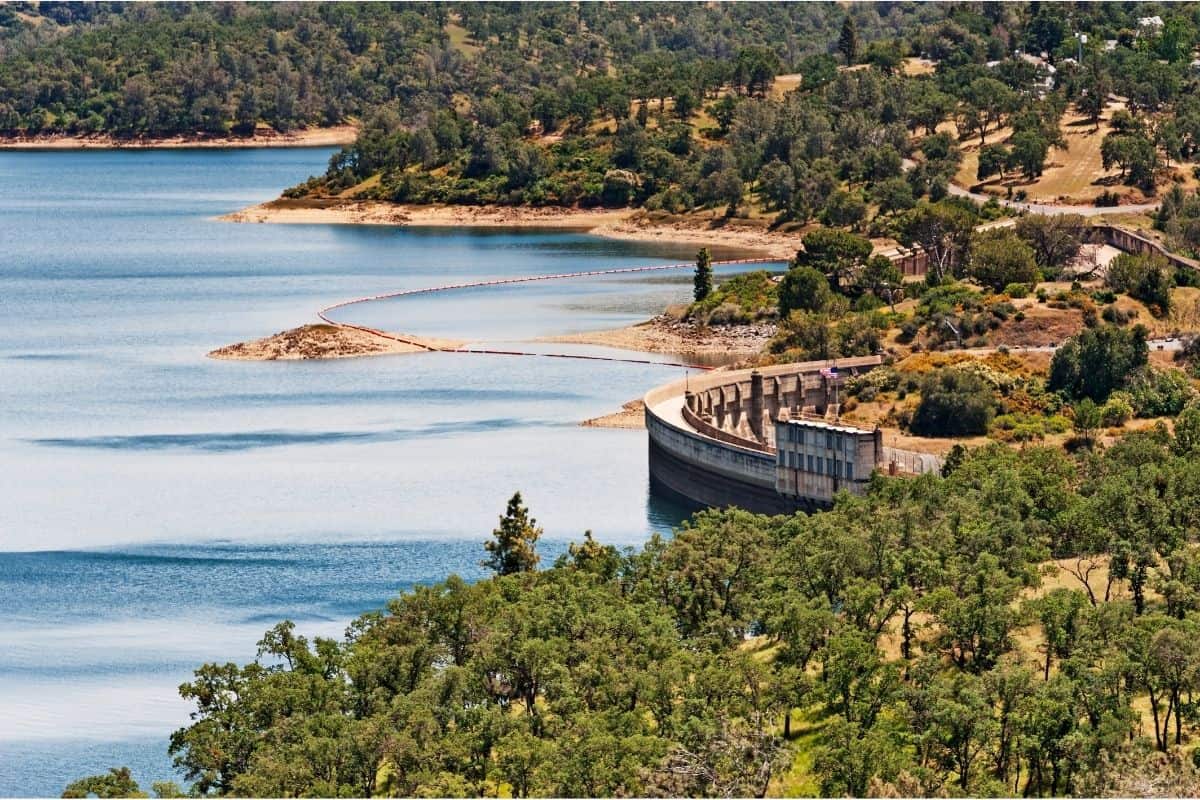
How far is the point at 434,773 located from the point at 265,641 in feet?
56.8

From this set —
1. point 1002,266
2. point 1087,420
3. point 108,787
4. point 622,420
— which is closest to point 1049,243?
point 1002,266

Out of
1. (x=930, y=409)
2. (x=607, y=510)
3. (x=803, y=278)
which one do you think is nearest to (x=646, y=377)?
(x=803, y=278)

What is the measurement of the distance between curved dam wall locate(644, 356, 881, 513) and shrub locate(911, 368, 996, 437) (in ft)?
31.0

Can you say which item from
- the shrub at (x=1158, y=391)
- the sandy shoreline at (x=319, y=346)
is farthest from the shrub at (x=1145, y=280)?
the sandy shoreline at (x=319, y=346)

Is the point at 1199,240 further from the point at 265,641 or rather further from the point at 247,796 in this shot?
the point at 247,796

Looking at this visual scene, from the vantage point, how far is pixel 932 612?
82.7 m

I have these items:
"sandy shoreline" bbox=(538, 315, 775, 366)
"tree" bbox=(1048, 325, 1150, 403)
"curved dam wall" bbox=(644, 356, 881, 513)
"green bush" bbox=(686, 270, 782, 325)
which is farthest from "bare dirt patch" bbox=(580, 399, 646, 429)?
"green bush" bbox=(686, 270, 782, 325)

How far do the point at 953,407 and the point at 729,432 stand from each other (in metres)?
13.2

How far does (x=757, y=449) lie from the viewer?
413 feet

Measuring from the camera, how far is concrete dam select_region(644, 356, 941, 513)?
4724 inches

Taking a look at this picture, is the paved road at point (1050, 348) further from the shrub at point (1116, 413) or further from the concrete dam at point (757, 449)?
the shrub at point (1116, 413)

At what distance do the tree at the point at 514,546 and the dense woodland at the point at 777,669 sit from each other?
136 mm

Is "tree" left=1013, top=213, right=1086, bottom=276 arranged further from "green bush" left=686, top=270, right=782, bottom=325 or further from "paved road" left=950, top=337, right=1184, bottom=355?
"paved road" left=950, top=337, right=1184, bottom=355

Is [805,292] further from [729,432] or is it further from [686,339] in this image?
[729,432]
